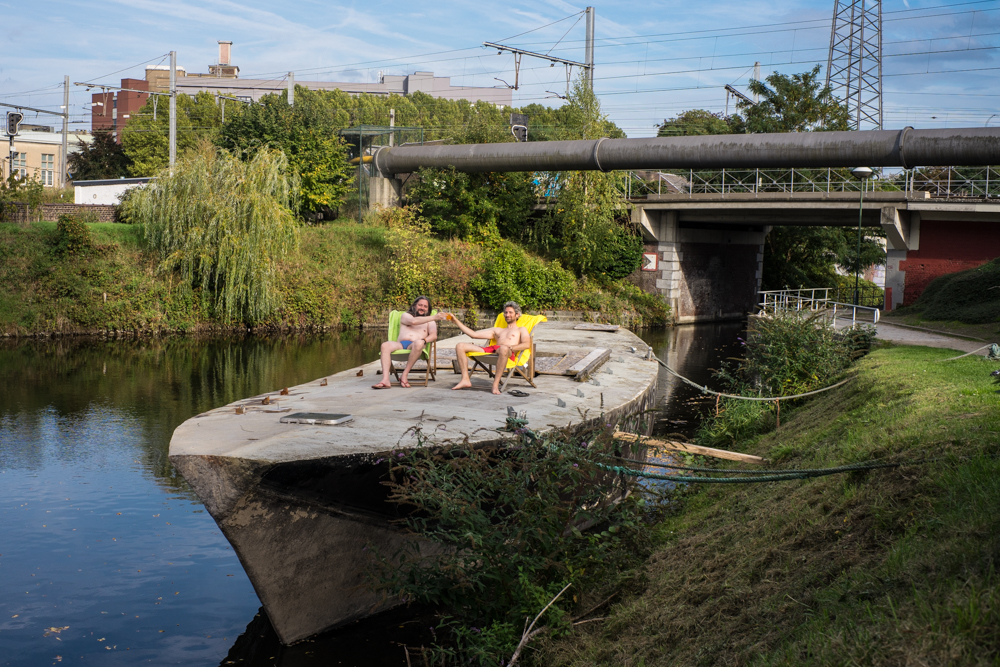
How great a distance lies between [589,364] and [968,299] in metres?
15.6

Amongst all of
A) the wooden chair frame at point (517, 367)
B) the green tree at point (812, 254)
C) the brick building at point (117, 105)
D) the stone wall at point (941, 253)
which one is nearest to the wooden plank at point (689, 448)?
the wooden chair frame at point (517, 367)

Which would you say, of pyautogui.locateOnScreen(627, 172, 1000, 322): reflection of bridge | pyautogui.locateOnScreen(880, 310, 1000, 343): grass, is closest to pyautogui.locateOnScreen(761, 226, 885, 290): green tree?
pyautogui.locateOnScreen(627, 172, 1000, 322): reflection of bridge

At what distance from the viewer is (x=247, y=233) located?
26656mm

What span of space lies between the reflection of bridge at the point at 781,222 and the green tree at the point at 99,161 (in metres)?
33.9

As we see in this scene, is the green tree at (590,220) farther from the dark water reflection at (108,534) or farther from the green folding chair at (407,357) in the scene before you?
the green folding chair at (407,357)

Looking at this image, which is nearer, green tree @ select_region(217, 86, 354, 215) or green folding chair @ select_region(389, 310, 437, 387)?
green folding chair @ select_region(389, 310, 437, 387)

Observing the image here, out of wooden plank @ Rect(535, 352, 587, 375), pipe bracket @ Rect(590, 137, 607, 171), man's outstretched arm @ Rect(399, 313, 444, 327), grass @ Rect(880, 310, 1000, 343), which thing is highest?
pipe bracket @ Rect(590, 137, 607, 171)

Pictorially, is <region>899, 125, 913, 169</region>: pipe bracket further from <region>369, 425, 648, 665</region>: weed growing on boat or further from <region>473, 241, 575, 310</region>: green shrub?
<region>369, 425, 648, 665</region>: weed growing on boat

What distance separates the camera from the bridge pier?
3638cm

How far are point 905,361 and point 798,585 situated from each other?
8.60m

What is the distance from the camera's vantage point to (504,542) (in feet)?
19.4

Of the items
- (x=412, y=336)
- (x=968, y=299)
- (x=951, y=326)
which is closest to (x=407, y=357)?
(x=412, y=336)

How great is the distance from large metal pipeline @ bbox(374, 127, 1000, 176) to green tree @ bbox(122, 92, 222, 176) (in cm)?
2353

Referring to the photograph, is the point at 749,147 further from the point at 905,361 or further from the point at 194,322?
the point at 194,322
